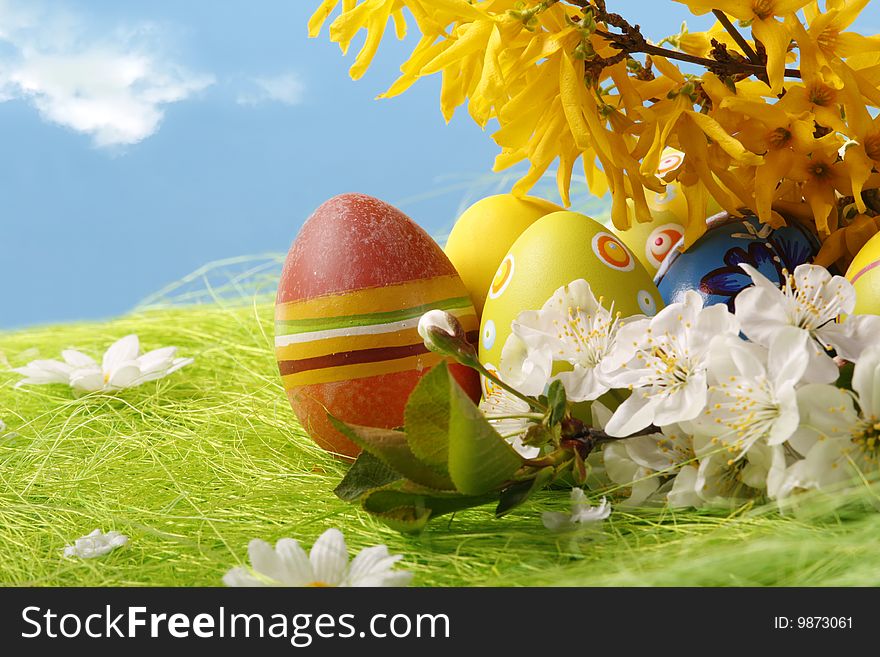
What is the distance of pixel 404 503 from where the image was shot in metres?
0.67

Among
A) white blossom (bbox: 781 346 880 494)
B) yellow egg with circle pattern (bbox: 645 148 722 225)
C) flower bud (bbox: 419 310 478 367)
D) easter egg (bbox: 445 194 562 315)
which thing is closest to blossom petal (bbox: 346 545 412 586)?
flower bud (bbox: 419 310 478 367)

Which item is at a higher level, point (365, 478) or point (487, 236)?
point (487, 236)

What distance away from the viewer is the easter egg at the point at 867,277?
2.53ft

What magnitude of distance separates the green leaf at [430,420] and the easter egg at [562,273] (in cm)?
21

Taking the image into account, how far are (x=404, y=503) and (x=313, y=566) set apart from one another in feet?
0.25

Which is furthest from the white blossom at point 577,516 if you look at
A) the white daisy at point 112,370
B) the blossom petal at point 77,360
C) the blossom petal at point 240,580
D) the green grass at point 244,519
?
the blossom petal at point 77,360

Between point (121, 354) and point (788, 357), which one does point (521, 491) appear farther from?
point (121, 354)

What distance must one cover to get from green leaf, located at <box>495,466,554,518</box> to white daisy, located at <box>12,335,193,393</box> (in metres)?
0.70

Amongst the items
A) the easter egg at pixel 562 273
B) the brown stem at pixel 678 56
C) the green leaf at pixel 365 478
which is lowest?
the green leaf at pixel 365 478

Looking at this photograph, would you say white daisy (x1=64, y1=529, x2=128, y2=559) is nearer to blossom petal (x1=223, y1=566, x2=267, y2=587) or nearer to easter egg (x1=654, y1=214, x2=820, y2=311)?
blossom petal (x1=223, y1=566, x2=267, y2=587)

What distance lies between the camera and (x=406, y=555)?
0.70 meters

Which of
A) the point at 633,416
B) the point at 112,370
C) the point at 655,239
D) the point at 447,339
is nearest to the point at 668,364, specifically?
the point at 633,416

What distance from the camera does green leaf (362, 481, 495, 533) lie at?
0.67 m

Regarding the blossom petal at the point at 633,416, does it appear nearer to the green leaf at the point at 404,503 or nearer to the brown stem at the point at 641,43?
the green leaf at the point at 404,503
